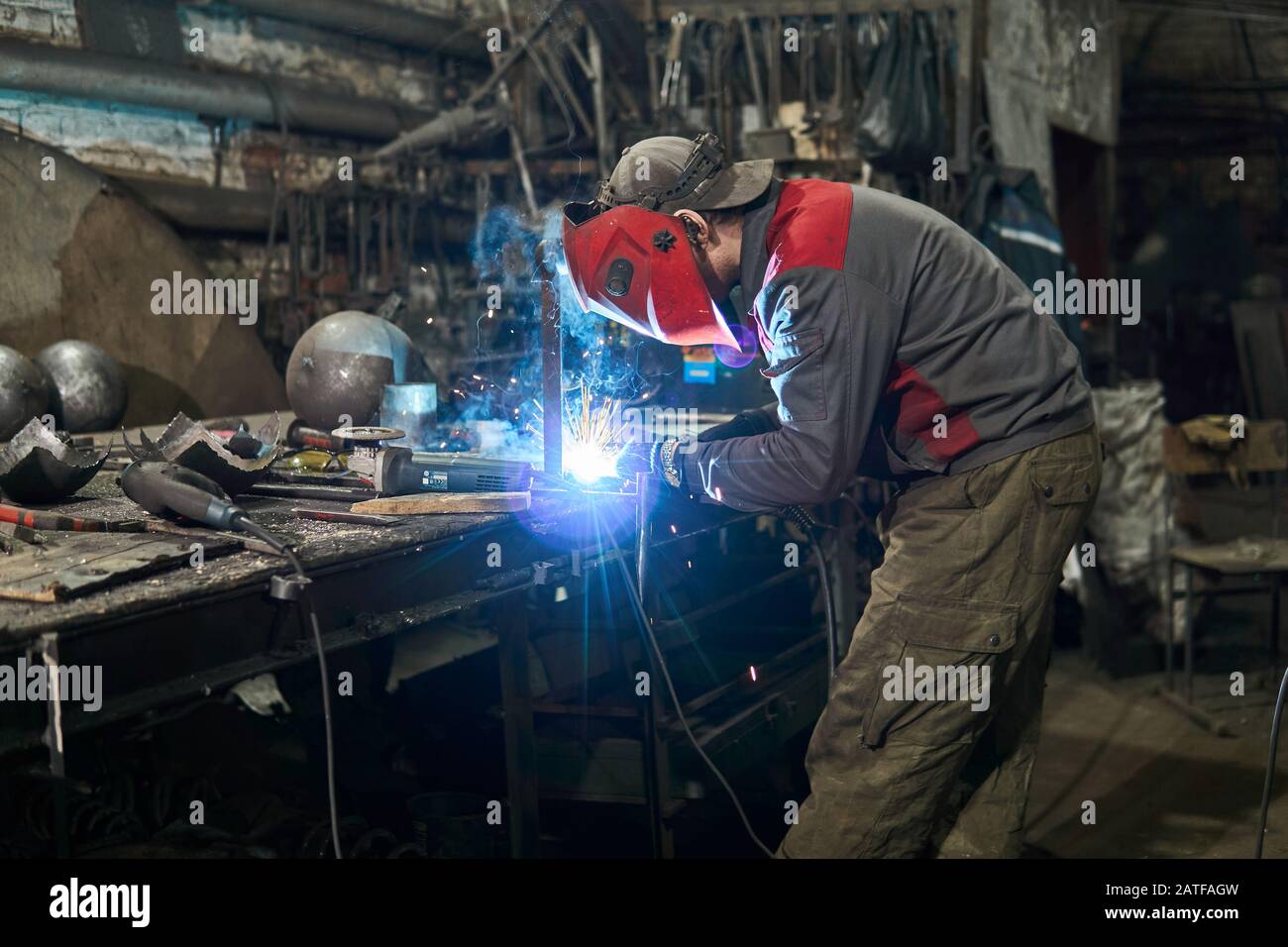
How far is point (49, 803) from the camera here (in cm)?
308

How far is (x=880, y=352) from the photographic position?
2.34 meters

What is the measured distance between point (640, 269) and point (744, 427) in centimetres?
62

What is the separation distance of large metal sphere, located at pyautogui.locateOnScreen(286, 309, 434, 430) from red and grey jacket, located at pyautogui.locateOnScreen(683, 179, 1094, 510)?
1.75 meters

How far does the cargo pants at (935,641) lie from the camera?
8.13 feet

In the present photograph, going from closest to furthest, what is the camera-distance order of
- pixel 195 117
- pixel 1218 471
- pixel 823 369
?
1. pixel 823 369
2. pixel 1218 471
3. pixel 195 117

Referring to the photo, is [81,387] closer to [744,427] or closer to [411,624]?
[411,624]

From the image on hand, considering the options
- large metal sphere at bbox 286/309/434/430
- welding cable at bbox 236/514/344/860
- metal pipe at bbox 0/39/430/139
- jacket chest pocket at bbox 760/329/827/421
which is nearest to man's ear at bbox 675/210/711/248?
jacket chest pocket at bbox 760/329/827/421

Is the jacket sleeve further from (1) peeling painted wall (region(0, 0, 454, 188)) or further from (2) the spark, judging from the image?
(1) peeling painted wall (region(0, 0, 454, 188))

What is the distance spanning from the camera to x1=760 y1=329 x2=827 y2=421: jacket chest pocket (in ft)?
7.59

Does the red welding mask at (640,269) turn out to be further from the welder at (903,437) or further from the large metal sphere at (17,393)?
the large metal sphere at (17,393)

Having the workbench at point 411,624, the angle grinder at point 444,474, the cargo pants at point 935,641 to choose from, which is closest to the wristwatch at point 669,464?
the workbench at point 411,624

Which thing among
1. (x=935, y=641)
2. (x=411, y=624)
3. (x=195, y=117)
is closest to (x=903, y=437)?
(x=935, y=641)

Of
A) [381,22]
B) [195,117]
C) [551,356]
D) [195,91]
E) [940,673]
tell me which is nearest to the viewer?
[940,673]

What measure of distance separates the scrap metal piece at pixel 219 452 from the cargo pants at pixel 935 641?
1.51 meters
